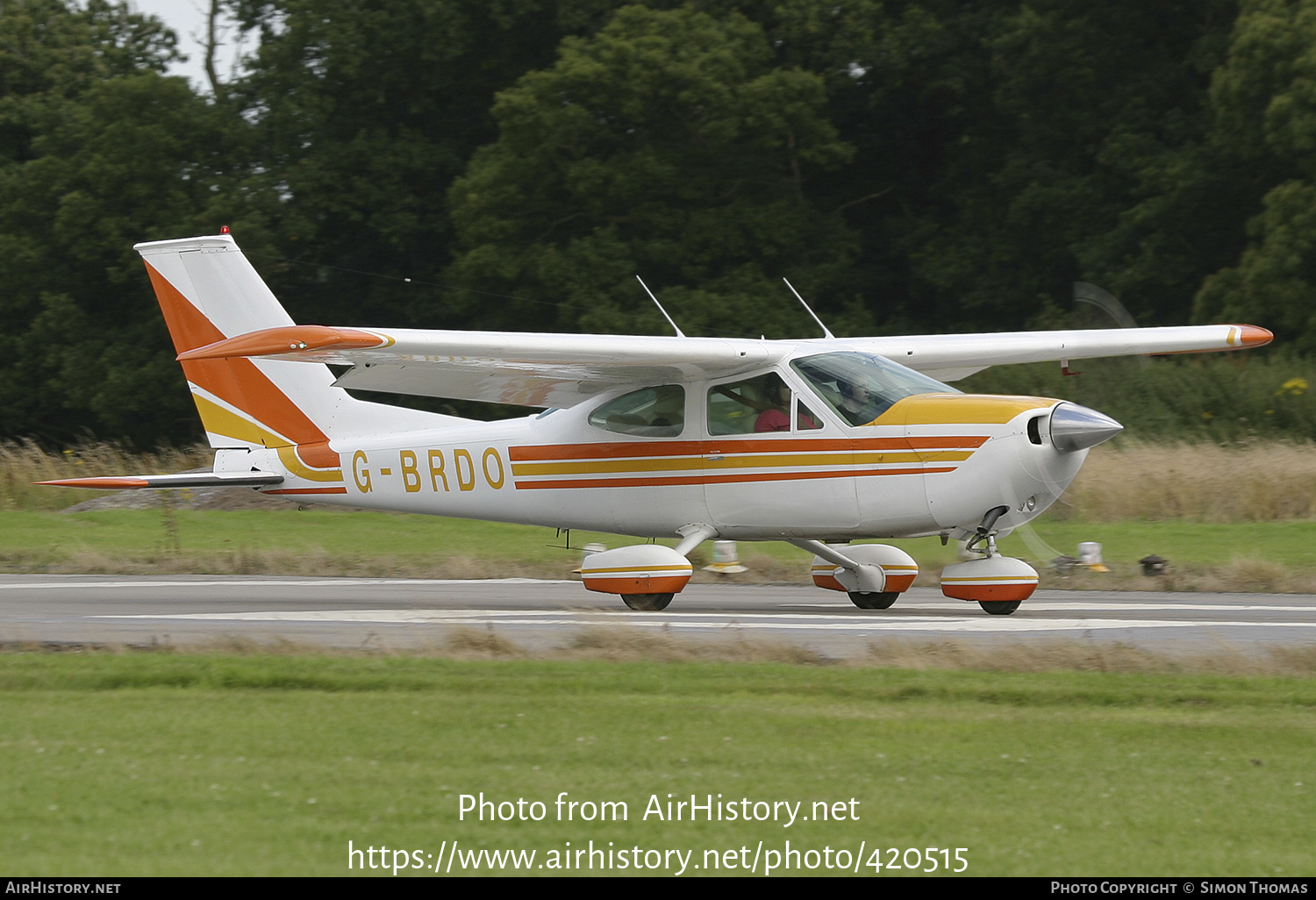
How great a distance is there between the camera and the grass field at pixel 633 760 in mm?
5211

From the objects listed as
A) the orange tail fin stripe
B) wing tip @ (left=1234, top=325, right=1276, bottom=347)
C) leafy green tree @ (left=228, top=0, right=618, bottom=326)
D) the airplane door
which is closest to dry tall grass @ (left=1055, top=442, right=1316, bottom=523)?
wing tip @ (left=1234, top=325, right=1276, bottom=347)

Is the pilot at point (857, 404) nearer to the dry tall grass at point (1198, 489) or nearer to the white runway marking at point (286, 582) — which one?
the white runway marking at point (286, 582)

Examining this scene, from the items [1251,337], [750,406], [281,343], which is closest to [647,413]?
[750,406]

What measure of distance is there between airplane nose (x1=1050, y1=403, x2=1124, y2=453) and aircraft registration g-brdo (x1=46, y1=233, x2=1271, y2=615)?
1cm

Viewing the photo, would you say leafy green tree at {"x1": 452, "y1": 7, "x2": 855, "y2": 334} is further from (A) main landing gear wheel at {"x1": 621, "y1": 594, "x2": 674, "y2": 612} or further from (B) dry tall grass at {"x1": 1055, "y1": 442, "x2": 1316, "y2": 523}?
(A) main landing gear wheel at {"x1": 621, "y1": 594, "x2": 674, "y2": 612}

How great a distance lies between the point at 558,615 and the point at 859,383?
314 cm

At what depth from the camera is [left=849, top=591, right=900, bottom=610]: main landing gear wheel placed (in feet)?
44.1

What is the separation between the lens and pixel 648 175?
4016cm

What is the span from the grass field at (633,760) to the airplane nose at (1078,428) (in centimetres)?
296

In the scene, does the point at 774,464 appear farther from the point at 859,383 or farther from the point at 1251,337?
the point at 1251,337

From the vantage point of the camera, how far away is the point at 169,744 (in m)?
6.67

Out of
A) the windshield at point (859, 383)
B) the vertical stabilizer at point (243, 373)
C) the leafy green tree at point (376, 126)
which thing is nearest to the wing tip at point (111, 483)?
the vertical stabilizer at point (243, 373)

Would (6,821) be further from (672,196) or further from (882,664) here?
(672,196)
